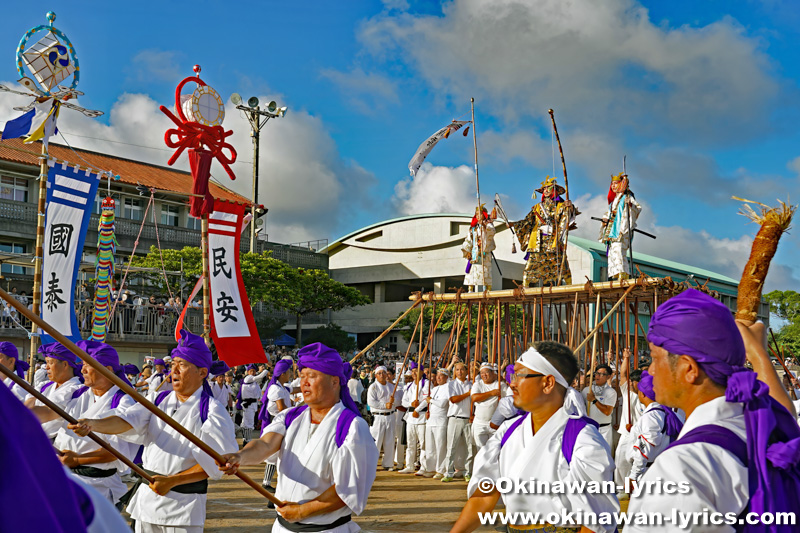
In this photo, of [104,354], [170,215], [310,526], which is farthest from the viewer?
[170,215]

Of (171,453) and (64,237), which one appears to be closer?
(171,453)

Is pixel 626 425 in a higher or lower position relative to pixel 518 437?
lower

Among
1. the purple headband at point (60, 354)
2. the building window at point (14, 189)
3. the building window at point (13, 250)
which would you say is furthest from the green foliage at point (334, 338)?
the purple headband at point (60, 354)

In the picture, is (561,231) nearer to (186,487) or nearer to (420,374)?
(420,374)

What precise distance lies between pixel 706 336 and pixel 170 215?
3505 centimetres

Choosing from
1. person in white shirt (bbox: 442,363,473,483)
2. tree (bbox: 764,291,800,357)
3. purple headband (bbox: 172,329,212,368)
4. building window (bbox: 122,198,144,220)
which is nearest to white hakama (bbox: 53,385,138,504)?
purple headband (bbox: 172,329,212,368)

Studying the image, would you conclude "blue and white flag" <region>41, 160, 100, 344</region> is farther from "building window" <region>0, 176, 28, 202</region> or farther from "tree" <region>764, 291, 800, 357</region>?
"tree" <region>764, 291, 800, 357</region>

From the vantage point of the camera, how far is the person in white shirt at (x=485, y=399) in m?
12.0

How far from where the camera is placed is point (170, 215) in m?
35.2

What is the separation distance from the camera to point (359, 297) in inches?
1384

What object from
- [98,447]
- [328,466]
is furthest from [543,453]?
[98,447]

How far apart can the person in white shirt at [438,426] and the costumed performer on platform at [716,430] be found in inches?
436

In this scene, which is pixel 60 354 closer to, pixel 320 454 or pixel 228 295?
pixel 228 295

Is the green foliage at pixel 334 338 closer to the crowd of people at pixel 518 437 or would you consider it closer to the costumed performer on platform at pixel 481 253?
the costumed performer on platform at pixel 481 253
